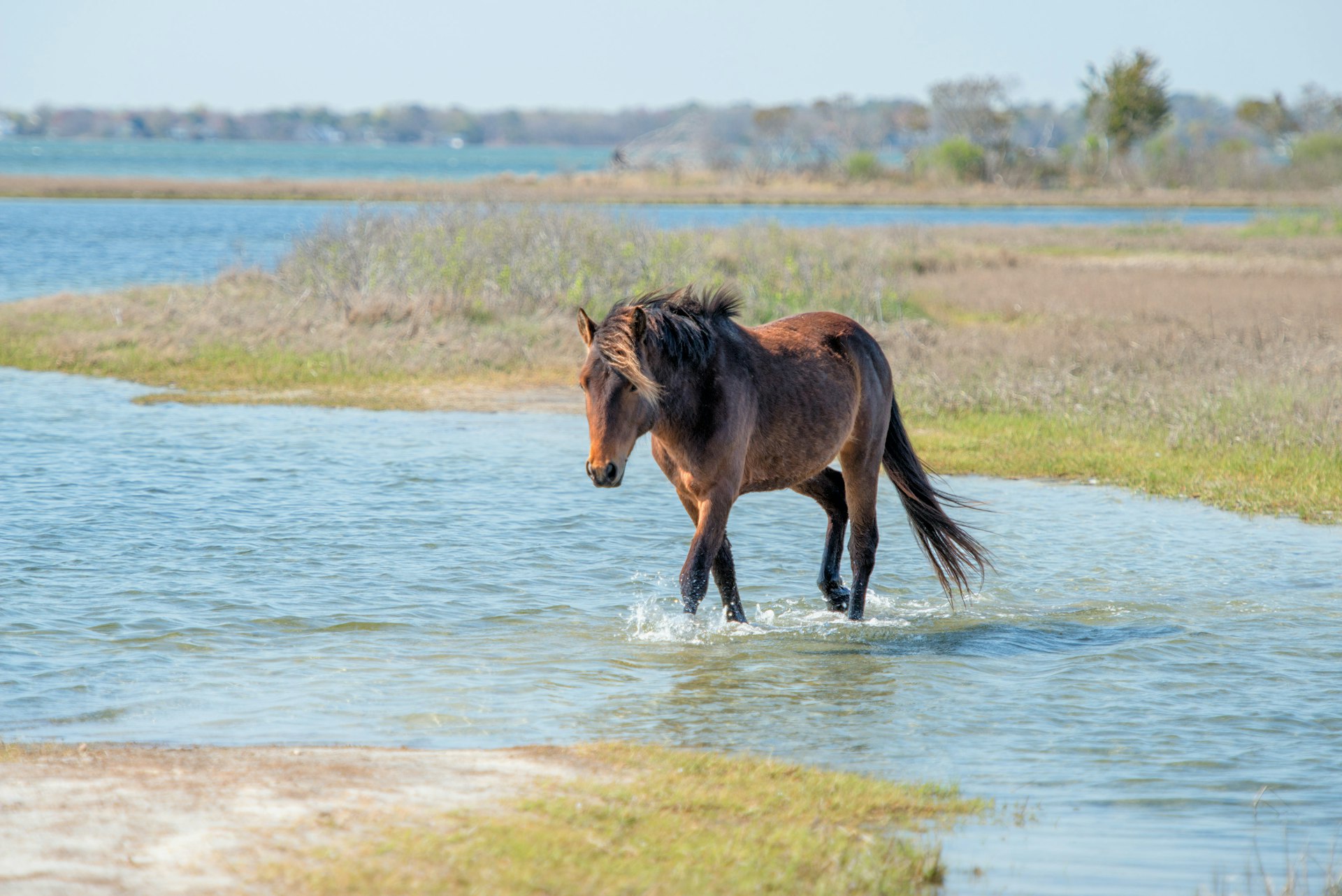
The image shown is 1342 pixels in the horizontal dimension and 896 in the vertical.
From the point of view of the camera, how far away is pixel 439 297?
19.5 meters

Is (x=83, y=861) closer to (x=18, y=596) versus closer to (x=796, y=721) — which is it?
(x=796, y=721)

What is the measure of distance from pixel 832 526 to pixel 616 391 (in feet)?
7.82

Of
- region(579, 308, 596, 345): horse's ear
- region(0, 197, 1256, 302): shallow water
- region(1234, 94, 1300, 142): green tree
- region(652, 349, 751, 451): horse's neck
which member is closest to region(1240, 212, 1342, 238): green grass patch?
region(0, 197, 1256, 302): shallow water

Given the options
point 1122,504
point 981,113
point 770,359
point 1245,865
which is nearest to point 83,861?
point 1245,865

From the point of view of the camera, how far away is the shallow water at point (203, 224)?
28.1m

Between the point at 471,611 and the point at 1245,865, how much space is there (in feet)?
14.3

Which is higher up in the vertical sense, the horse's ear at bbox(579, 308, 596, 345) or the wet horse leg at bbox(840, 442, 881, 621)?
the horse's ear at bbox(579, 308, 596, 345)

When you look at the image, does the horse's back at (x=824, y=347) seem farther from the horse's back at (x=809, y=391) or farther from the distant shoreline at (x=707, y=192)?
the distant shoreline at (x=707, y=192)

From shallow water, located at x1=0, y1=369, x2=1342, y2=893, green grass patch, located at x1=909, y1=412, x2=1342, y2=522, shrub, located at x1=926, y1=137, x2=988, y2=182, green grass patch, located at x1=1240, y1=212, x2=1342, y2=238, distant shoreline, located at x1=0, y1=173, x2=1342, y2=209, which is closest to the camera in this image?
shallow water, located at x1=0, y1=369, x2=1342, y2=893

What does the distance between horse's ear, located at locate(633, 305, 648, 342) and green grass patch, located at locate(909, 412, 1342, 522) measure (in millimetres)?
6065

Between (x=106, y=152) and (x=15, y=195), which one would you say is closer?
(x=15, y=195)

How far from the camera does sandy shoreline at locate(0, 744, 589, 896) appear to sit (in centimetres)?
381

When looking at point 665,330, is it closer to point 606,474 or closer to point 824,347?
point 606,474

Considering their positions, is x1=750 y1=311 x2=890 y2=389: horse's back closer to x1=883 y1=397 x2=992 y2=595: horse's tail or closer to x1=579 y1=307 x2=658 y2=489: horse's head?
x1=883 y1=397 x2=992 y2=595: horse's tail
